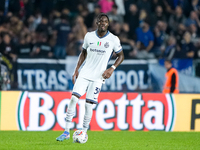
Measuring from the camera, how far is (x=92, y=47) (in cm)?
764

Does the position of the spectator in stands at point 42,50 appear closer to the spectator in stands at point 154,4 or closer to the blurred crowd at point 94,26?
the blurred crowd at point 94,26

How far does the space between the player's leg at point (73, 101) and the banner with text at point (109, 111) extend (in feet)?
10.3

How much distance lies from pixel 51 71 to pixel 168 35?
559 cm

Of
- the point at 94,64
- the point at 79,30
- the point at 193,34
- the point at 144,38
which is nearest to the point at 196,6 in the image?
the point at 193,34

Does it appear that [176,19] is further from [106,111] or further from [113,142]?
[113,142]

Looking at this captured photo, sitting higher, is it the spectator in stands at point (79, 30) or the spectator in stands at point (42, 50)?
the spectator in stands at point (79, 30)

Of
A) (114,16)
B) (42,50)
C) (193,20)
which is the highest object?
(114,16)

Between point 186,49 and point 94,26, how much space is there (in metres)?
3.27

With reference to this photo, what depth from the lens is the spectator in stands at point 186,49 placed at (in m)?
14.7

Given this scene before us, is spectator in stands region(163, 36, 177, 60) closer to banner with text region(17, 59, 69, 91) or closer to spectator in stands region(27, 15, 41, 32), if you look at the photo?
banner with text region(17, 59, 69, 91)

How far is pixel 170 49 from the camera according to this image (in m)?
14.9

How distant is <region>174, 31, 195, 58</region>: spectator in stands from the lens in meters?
14.7

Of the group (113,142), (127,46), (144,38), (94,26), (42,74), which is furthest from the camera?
(144,38)

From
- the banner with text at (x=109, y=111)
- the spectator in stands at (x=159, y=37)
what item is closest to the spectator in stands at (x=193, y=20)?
the spectator in stands at (x=159, y=37)
